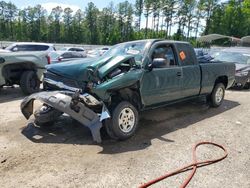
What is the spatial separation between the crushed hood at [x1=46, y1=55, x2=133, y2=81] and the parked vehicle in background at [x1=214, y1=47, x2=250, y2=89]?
771cm

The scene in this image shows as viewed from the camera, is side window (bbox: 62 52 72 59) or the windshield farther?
side window (bbox: 62 52 72 59)

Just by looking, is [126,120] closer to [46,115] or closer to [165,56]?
[46,115]

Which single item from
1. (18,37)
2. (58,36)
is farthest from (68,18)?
(18,37)

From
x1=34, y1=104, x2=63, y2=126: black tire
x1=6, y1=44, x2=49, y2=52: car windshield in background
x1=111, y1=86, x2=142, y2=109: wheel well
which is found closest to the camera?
x1=111, y1=86, x2=142, y2=109: wheel well

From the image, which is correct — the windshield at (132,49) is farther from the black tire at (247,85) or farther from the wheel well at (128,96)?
the black tire at (247,85)

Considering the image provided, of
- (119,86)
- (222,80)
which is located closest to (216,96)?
(222,80)

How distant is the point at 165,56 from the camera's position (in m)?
6.49

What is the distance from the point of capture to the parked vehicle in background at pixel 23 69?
893 cm

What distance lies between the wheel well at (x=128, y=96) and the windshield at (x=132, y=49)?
0.69m

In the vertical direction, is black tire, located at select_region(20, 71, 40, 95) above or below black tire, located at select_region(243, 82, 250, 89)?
above

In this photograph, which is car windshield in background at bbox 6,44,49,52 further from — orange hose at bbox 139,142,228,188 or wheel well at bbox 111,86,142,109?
orange hose at bbox 139,142,228,188

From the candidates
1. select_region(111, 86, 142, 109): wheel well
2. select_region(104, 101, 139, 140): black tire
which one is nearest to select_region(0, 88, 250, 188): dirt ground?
select_region(104, 101, 139, 140): black tire

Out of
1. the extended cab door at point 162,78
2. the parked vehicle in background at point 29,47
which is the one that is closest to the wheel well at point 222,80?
the extended cab door at point 162,78

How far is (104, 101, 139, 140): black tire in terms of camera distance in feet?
16.5
